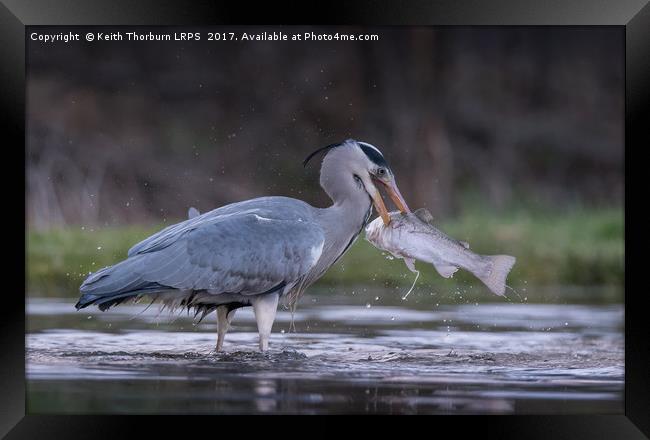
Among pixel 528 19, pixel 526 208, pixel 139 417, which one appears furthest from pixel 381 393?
pixel 526 208

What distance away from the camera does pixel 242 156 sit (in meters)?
16.5

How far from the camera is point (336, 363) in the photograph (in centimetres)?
730

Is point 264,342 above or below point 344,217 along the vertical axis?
below

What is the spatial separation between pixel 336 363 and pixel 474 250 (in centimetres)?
578

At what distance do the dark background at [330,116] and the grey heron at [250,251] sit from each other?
7.00 meters

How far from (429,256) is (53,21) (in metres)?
2.99

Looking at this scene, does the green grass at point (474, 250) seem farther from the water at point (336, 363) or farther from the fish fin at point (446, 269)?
the fish fin at point (446, 269)

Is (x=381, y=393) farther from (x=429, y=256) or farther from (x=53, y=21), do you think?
(x=53, y=21)

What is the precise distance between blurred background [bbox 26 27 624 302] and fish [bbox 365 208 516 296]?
5.70m

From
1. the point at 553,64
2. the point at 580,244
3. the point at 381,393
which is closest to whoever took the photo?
the point at 381,393

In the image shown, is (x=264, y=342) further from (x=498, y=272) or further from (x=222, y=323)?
(x=498, y=272)

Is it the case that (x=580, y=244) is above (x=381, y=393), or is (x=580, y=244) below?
above

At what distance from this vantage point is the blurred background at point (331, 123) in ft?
49.3

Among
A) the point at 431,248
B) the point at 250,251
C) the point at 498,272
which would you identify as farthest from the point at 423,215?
the point at 250,251
